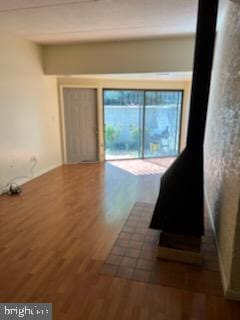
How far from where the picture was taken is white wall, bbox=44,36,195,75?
4.30 m

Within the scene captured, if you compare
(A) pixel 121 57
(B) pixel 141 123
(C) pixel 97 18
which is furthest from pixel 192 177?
(B) pixel 141 123

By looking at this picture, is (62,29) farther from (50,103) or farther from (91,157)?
(91,157)

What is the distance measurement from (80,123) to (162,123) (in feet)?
8.22

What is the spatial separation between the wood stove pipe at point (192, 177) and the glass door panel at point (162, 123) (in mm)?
4626

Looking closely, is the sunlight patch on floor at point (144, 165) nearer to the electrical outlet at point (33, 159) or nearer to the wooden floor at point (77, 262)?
the wooden floor at point (77, 262)

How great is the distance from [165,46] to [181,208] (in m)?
3.20

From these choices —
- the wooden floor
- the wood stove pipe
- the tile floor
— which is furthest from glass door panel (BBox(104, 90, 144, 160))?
the wood stove pipe

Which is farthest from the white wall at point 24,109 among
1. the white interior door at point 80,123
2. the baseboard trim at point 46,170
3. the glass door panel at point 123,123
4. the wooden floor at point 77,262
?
the glass door panel at point 123,123

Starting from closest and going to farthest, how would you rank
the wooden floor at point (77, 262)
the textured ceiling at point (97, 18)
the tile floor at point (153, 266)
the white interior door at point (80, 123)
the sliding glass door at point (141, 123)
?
the wooden floor at point (77, 262), the tile floor at point (153, 266), the textured ceiling at point (97, 18), the white interior door at point (80, 123), the sliding glass door at point (141, 123)

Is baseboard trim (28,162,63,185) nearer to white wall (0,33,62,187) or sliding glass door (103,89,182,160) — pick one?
white wall (0,33,62,187)

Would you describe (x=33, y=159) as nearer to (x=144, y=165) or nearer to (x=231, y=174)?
(x=144, y=165)

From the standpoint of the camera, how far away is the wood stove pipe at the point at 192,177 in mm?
2145

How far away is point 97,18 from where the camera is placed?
10.6 ft

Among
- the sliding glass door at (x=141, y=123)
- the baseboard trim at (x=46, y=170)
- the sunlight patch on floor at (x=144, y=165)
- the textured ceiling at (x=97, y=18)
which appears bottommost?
the sunlight patch on floor at (x=144, y=165)
